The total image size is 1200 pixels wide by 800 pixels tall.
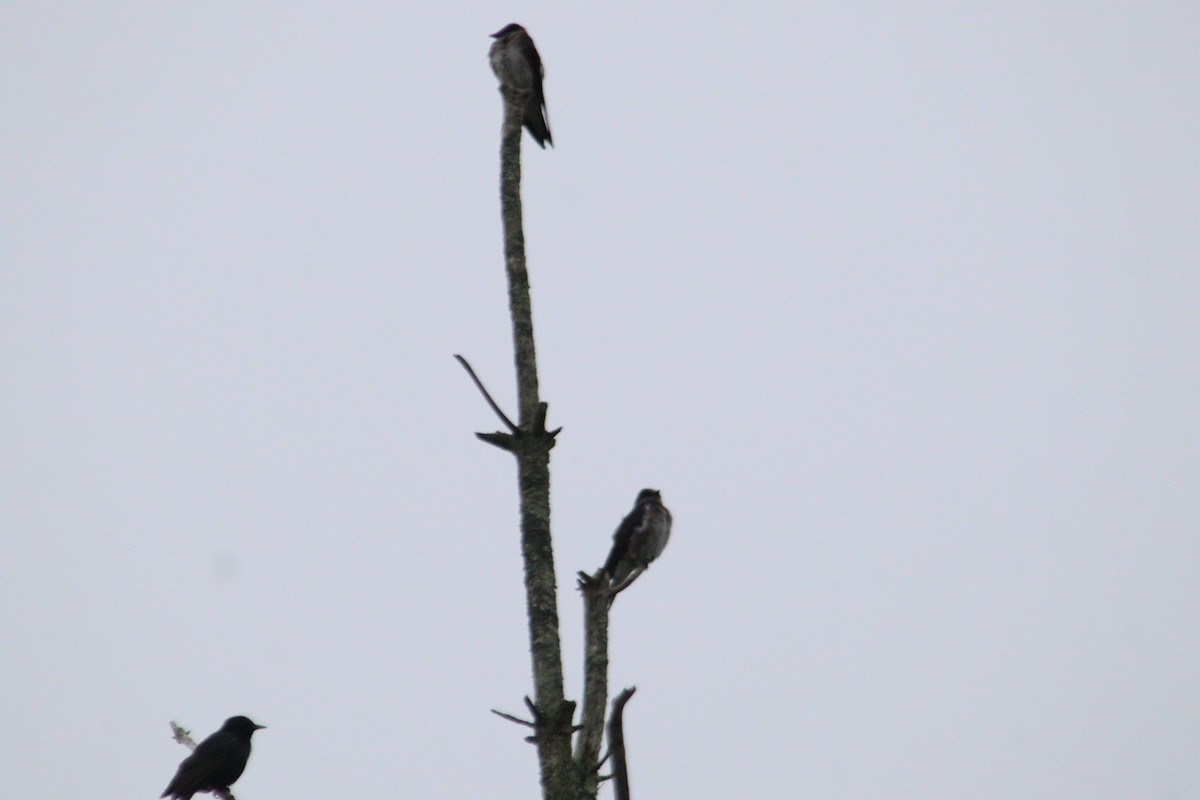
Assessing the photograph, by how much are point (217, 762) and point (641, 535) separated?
4720 mm

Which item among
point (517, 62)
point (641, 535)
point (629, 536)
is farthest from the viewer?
point (629, 536)

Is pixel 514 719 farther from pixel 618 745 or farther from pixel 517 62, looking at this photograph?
pixel 517 62

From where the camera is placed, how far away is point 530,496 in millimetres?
4172

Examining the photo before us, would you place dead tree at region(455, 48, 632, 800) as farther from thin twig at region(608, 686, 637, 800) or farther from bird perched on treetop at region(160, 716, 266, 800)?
bird perched on treetop at region(160, 716, 266, 800)

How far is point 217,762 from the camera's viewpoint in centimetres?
880

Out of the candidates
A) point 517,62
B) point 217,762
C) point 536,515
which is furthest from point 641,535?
point 536,515

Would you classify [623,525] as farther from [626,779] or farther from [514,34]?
[626,779]

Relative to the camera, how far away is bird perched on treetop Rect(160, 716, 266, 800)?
8.39m

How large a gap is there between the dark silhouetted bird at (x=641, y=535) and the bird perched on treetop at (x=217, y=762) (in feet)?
13.3

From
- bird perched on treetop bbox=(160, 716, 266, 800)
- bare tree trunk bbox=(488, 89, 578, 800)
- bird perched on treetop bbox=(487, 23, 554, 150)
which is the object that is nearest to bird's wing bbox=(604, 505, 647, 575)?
bird perched on treetop bbox=(160, 716, 266, 800)

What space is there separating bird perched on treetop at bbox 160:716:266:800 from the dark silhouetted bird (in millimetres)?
4044

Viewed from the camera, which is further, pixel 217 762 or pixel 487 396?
pixel 217 762

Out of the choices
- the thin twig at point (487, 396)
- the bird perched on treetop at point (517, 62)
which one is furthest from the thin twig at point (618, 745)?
the bird perched on treetop at point (517, 62)

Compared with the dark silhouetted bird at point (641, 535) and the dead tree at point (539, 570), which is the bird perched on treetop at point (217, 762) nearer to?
the dark silhouetted bird at point (641, 535)
